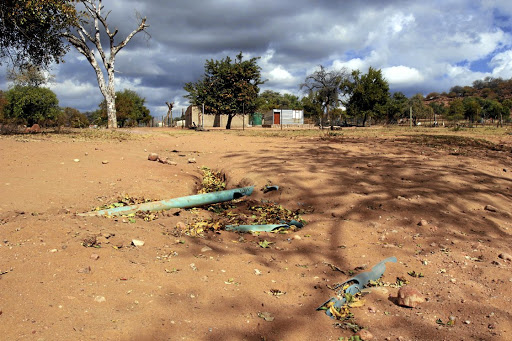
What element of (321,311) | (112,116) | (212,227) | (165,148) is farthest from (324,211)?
(112,116)

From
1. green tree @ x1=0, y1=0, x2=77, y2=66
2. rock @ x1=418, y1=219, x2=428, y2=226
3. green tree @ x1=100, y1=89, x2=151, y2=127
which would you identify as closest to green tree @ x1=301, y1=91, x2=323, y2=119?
green tree @ x1=100, y1=89, x2=151, y2=127

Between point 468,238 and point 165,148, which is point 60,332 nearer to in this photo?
point 468,238

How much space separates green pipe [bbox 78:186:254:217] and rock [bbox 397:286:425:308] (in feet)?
9.26

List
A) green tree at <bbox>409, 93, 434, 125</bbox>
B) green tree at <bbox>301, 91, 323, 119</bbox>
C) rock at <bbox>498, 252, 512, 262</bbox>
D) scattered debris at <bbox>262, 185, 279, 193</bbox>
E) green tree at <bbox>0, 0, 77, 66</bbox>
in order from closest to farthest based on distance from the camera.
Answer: rock at <bbox>498, 252, 512, 262</bbox>, scattered debris at <bbox>262, 185, 279, 193</bbox>, green tree at <bbox>0, 0, 77, 66</bbox>, green tree at <bbox>301, 91, 323, 119</bbox>, green tree at <bbox>409, 93, 434, 125</bbox>

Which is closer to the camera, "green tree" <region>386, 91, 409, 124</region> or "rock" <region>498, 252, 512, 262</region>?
"rock" <region>498, 252, 512, 262</region>

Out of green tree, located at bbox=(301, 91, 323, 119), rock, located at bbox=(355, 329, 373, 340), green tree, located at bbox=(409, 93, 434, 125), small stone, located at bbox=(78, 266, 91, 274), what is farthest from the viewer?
green tree, located at bbox=(409, 93, 434, 125)

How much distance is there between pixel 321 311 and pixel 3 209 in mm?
3337

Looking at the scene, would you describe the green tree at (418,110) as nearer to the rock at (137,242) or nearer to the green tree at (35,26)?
the green tree at (35,26)

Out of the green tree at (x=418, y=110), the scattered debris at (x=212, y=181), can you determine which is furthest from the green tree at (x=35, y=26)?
the green tree at (x=418, y=110)

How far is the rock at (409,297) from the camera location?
2.21 m

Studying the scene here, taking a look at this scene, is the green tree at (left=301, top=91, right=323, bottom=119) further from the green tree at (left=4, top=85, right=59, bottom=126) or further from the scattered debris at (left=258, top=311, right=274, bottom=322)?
the scattered debris at (left=258, top=311, right=274, bottom=322)

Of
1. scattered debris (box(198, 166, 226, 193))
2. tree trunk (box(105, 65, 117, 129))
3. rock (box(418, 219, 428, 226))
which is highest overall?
tree trunk (box(105, 65, 117, 129))

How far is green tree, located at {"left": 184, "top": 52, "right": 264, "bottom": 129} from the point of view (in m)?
29.0

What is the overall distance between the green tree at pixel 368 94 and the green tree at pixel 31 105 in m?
30.0
